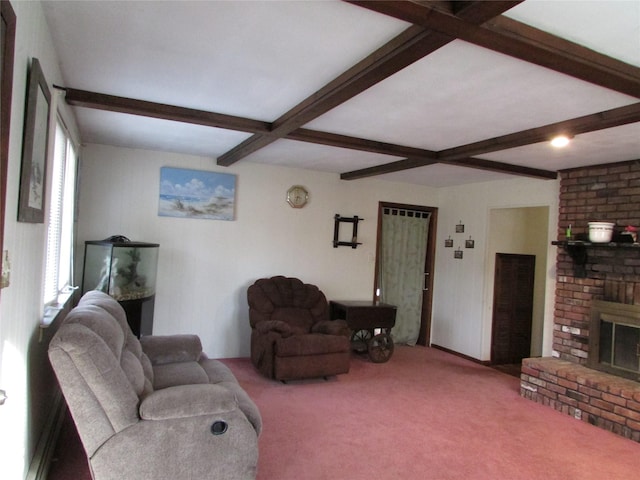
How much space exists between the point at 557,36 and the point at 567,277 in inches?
127

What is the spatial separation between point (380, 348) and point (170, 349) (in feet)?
8.75

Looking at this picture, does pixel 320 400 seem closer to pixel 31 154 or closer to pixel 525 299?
pixel 31 154

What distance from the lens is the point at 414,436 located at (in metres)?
3.13

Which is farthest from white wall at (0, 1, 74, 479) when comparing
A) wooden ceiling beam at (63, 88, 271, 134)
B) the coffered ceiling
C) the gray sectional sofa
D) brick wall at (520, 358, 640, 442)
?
brick wall at (520, 358, 640, 442)

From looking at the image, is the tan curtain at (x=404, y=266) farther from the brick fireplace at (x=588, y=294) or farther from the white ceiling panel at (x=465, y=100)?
the white ceiling panel at (x=465, y=100)

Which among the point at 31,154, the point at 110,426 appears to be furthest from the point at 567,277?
the point at 31,154

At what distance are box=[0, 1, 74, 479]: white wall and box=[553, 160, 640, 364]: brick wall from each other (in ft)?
14.3

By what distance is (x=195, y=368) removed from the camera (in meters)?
2.96

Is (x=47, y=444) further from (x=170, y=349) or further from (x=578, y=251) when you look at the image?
(x=578, y=251)

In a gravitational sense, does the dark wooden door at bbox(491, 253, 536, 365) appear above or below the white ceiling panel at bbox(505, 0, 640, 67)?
below

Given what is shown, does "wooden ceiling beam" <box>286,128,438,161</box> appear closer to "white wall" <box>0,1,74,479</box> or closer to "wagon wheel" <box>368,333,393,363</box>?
"white wall" <box>0,1,74,479</box>

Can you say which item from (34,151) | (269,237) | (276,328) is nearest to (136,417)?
(34,151)

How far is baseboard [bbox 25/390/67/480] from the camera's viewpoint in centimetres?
207

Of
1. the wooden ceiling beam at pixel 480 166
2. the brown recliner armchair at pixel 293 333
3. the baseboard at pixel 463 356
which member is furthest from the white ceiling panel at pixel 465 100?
the baseboard at pixel 463 356
